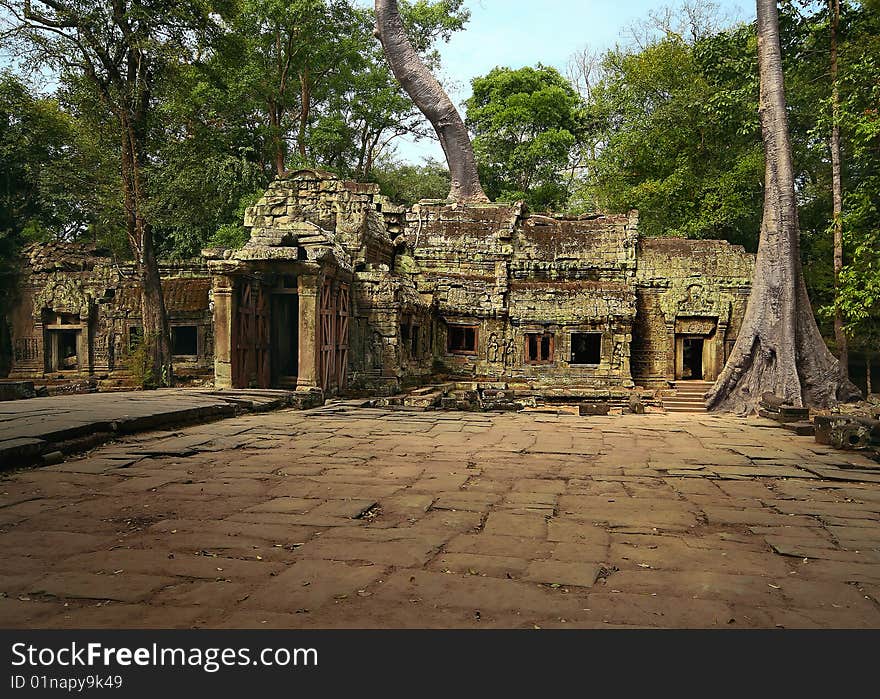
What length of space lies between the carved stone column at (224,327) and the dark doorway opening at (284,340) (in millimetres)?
1768

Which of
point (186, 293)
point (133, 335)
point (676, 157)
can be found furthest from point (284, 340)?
point (676, 157)

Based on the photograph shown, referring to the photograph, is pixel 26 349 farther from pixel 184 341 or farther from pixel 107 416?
pixel 107 416

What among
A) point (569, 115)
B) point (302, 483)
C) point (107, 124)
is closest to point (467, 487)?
point (302, 483)

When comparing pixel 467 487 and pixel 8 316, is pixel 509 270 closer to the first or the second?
pixel 467 487

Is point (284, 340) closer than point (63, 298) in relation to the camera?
Yes

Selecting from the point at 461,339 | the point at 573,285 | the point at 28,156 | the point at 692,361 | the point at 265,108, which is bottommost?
the point at 692,361

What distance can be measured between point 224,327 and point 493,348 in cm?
936

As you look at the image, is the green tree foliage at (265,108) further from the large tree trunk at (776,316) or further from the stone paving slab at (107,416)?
the large tree trunk at (776,316)

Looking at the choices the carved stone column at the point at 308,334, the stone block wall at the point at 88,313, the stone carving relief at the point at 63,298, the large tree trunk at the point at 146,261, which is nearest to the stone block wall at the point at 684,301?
the carved stone column at the point at 308,334

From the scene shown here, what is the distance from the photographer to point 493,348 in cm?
1931

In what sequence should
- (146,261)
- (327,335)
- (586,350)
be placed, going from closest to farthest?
(327,335) < (146,261) < (586,350)

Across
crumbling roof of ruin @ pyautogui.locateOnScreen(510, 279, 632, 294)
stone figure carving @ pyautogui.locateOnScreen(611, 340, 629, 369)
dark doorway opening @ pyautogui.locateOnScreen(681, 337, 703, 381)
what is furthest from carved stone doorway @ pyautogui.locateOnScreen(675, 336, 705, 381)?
crumbling roof of ruin @ pyautogui.locateOnScreen(510, 279, 632, 294)

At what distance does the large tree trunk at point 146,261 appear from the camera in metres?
16.5

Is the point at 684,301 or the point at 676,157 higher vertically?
the point at 676,157
